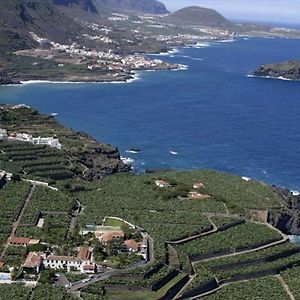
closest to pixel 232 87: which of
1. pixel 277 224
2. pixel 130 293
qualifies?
pixel 277 224

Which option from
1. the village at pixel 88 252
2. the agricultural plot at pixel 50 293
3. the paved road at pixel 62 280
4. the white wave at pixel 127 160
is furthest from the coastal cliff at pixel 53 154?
the agricultural plot at pixel 50 293

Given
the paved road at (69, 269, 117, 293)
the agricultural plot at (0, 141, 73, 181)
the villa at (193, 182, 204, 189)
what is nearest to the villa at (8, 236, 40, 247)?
the paved road at (69, 269, 117, 293)

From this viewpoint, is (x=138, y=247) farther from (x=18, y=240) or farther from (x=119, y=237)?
(x=18, y=240)

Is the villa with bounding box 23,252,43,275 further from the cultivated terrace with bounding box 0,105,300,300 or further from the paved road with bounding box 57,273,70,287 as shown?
the paved road with bounding box 57,273,70,287

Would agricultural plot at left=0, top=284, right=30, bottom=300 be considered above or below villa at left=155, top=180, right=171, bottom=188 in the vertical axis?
above

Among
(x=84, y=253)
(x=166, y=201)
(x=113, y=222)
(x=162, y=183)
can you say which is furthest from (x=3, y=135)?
(x=84, y=253)

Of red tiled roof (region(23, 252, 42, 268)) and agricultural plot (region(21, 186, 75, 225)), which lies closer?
red tiled roof (region(23, 252, 42, 268))

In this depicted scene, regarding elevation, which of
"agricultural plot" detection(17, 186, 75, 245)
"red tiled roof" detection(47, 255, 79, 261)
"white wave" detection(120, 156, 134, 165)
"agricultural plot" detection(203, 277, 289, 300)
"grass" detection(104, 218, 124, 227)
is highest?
"red tiled roof" detection(47, 255, 79, 261)

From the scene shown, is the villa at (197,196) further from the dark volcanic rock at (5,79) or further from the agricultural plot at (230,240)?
the dark volcanic rock at (5,79)
